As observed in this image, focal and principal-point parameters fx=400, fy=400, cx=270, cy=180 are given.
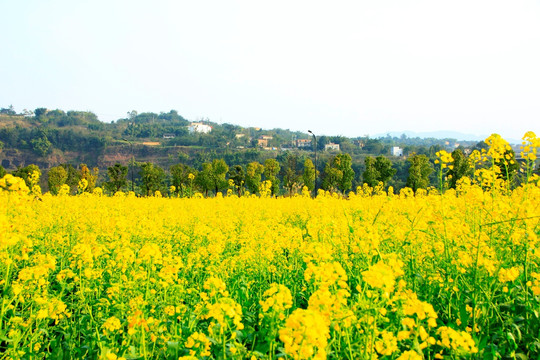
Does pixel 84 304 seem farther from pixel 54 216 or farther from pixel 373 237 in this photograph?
A: pixel 54 216

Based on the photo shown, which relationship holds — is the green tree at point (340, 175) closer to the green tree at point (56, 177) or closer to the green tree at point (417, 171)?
Result: the green tree at point (417, 171)

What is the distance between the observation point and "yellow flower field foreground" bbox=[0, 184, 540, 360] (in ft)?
7.10

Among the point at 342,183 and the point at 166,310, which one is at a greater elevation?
the point at 166,310

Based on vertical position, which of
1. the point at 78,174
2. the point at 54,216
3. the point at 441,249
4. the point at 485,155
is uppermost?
the point at 485,155

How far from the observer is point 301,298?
171 inches

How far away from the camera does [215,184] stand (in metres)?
33.2

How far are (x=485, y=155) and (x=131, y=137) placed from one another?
111 meters

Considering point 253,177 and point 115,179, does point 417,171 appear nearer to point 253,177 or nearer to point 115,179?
point 253,177

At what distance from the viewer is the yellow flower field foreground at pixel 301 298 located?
2164 millimetres

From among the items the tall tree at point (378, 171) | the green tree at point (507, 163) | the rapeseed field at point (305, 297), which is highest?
the green tree at point (507, 163)

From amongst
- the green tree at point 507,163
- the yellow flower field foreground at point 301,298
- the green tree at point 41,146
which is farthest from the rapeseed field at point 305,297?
the green tree at point 41,146

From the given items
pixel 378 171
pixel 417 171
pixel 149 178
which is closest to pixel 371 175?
pixel 378 171

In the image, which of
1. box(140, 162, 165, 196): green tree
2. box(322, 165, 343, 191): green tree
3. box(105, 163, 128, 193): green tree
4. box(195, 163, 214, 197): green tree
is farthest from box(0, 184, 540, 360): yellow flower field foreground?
box(105, 163, 128, 193): green tree

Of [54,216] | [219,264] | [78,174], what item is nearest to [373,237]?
[219,264]
